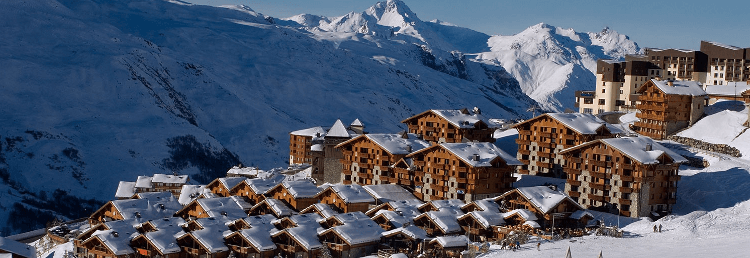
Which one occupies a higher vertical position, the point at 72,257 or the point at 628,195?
the point at 628,195

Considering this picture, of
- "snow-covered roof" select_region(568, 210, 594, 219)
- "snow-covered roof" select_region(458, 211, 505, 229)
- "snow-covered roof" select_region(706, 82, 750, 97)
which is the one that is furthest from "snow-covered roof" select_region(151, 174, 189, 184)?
"snow-covered roof" select_region(706, 82, 750, 97)

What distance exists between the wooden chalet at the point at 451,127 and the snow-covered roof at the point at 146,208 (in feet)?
96.7

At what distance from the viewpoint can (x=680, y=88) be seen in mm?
108250

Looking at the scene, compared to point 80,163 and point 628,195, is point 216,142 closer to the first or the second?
point 80,163

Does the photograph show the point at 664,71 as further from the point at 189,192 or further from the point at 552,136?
the point at 189,192

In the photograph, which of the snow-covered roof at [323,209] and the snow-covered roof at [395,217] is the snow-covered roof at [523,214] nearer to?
the snow-covered roof at [395,217]

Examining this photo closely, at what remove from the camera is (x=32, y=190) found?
150625 mm

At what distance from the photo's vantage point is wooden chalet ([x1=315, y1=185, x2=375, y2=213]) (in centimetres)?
9431

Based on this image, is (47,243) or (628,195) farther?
(47,243)

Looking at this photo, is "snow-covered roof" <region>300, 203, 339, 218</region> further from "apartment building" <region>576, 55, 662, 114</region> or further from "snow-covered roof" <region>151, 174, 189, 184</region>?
"apartment building" <region>576, 55, 662, 114</region>

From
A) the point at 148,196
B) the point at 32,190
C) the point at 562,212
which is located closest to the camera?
the point at 562,212

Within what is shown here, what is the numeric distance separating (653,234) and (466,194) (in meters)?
21.8

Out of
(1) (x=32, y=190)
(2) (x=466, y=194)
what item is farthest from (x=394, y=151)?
(1) (x=32, y=190)

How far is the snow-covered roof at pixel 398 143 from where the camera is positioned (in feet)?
345
